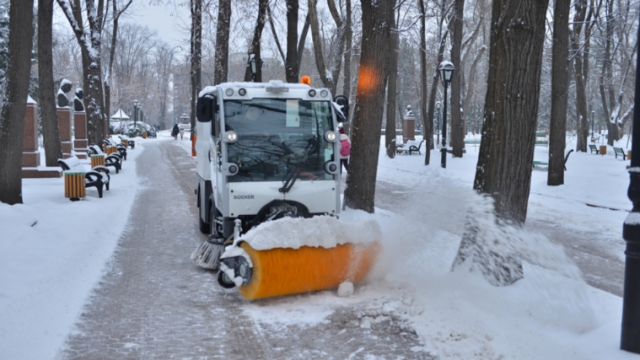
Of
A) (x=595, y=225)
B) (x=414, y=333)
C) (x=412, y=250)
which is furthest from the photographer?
(x=595, y=225)

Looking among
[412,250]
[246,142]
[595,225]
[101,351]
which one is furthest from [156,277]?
[595,225]

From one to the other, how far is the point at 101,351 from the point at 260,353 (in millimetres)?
1397

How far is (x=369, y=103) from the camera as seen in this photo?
11.6 meters

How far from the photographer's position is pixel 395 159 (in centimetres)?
3216

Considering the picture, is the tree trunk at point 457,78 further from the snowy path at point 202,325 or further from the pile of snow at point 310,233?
the snowy path at point 202,325

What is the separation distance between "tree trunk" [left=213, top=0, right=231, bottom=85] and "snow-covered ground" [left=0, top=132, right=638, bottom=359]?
533 inches

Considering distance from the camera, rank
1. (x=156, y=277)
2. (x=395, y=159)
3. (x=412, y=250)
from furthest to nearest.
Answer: (x=395, y=159) → (x=156, y=277) → (x=412, y=250)

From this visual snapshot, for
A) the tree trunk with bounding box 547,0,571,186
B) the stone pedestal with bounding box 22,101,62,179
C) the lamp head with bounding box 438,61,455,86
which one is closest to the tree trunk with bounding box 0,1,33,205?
the stone pedestal with bounding box 22,101,62,179

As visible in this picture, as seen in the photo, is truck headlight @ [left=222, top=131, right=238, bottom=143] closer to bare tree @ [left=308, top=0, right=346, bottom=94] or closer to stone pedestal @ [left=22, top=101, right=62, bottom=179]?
stone pedestal @ [left=22, top=101, right=62, bottom=179]

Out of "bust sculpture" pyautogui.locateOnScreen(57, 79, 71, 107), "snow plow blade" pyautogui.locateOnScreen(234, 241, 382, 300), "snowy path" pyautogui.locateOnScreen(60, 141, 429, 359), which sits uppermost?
"bust sculpture" pyautogui.locateOnScreen(57, 79, 71, 107)

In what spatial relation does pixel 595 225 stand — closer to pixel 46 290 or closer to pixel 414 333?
pixel 414 333

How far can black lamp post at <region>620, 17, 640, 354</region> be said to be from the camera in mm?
4805

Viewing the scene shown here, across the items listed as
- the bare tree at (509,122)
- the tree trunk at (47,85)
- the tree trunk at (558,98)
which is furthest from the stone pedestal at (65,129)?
the bare tree at (509,122)

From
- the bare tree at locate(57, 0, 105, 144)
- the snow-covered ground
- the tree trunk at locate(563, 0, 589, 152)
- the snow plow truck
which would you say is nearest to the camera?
the snow-covered ground
